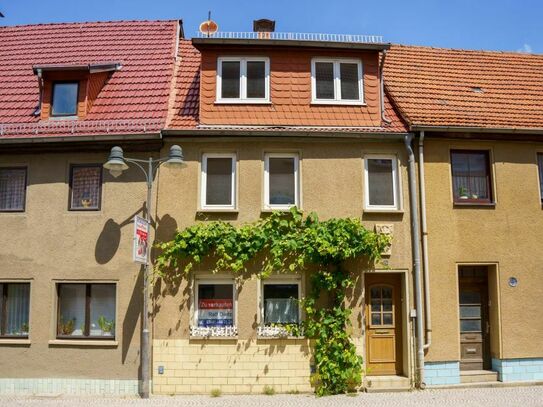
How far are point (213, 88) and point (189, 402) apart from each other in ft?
21.9

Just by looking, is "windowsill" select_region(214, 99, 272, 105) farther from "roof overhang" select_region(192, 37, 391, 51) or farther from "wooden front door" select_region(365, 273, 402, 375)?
"wooden front door" select_region(365, 273, 402, 375)

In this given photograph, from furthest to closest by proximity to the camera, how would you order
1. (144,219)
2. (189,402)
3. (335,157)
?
(335,157), (144,219), (189,402)

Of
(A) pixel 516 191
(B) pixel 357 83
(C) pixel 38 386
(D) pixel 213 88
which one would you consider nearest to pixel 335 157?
(B) pixel 357 83

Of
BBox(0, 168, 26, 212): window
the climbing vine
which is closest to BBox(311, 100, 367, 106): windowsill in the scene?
the climbing vine

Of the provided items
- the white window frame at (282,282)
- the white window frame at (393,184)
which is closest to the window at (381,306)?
the white window frame at (282,282)

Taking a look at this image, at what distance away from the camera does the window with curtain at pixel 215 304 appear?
11.3 metres

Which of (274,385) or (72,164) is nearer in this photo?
(274,385)

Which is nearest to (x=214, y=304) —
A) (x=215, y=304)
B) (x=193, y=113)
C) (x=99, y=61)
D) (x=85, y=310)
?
(x=215, y=304)

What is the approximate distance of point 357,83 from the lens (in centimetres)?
1253

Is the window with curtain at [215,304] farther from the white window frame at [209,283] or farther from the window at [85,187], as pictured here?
the window at [85,187]

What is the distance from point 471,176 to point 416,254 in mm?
2315

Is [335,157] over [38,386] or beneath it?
over

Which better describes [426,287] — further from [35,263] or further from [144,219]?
[35,263]

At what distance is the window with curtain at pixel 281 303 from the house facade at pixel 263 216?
0.04 metres
